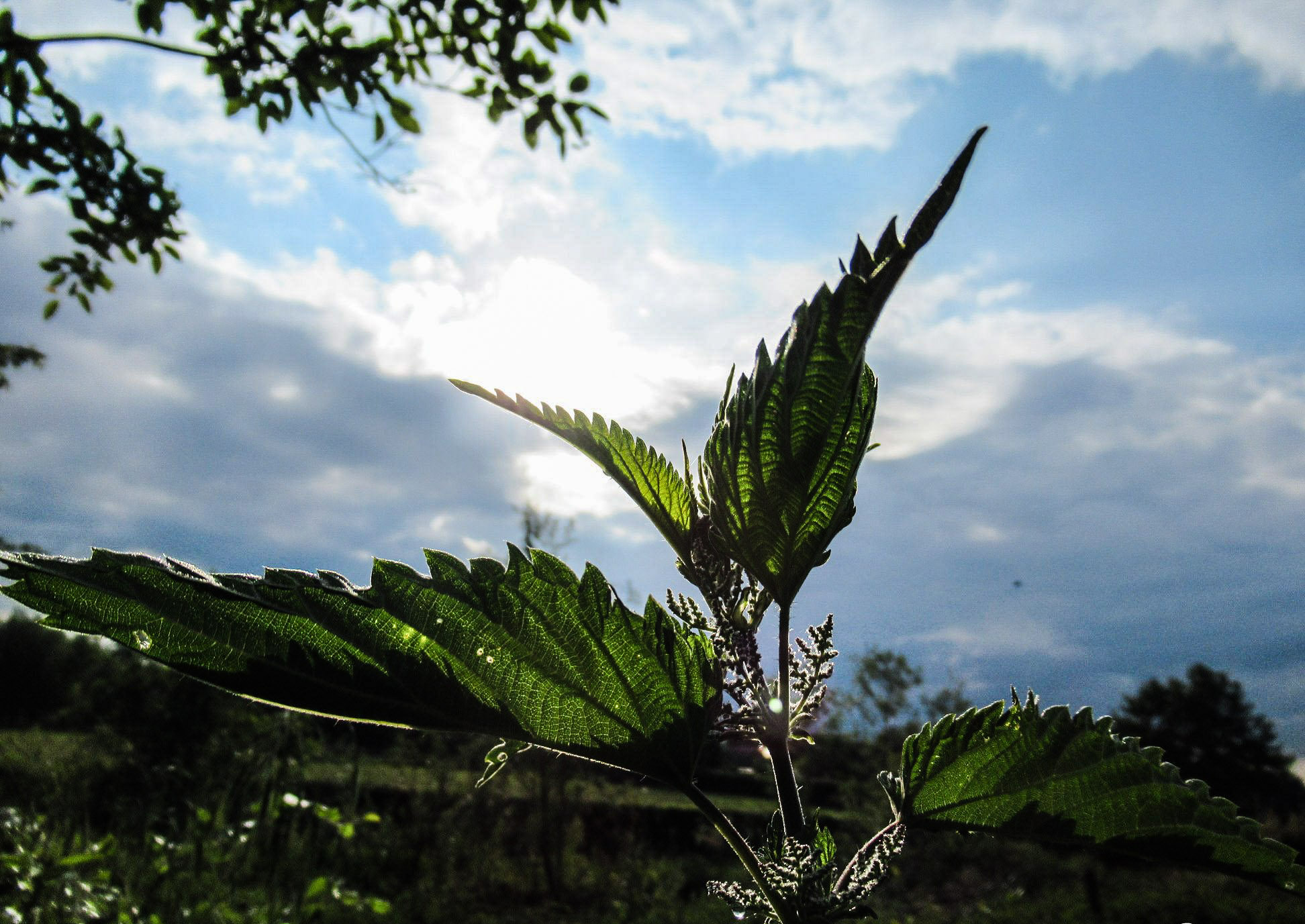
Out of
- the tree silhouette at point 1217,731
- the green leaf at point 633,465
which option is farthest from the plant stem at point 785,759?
the tree silhouette at point 1217,731

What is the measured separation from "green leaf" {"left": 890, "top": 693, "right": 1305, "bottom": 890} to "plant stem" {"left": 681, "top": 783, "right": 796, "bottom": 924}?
13 cm

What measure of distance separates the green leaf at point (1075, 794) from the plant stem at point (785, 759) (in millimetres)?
84

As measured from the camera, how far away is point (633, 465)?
0.65 metres

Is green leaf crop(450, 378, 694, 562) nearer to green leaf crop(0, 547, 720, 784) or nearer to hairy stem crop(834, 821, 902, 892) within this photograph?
green leaf crop(0, 547, 720, 784)

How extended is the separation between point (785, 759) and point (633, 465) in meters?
0.25

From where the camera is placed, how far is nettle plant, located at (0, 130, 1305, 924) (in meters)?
0.51

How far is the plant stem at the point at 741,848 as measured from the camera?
0.53 meters

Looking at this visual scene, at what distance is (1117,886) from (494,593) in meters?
12.6

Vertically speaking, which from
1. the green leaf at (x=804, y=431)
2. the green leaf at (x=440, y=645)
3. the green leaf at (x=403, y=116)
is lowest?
the green leaf at (x=440, y=645)


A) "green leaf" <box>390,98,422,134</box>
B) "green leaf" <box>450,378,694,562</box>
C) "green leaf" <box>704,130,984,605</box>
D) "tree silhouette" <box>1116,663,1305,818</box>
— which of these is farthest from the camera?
"tree silhouette" <box>1116,663,1305,818</box>

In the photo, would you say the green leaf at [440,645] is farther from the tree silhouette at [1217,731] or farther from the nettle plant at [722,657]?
the tree silhouette at [1217,731]

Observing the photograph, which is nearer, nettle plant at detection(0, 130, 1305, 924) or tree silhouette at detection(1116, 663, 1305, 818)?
nettle plant at detection(0, 130, 1305, 924)

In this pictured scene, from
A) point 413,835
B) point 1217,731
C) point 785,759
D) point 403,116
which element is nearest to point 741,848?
point 785,759

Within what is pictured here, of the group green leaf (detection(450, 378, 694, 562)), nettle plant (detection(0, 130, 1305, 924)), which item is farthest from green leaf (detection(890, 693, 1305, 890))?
green leaf (detection(450, 378, 694, 562))
